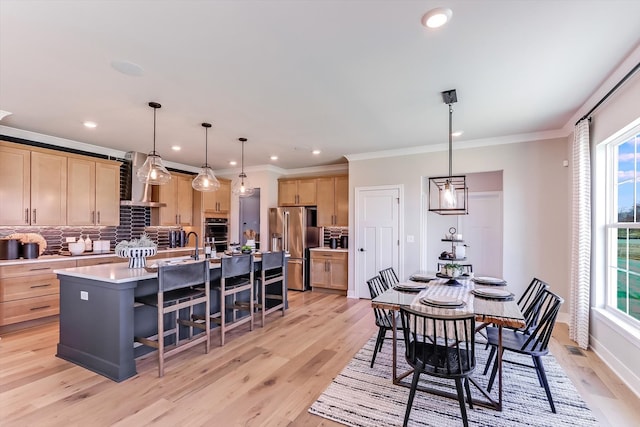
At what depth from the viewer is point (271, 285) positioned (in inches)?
188

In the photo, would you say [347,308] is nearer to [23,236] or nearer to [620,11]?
[620,11]

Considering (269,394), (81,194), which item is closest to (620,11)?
(269,394)

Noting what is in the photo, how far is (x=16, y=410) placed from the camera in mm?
2211

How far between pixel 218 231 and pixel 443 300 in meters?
5.45

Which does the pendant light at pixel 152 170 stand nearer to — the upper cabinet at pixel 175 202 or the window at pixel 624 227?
the upper cabinet at pixel 175 202

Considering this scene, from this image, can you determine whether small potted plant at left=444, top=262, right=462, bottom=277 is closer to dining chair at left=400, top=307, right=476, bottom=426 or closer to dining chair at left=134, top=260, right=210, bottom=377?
dining chair at left=400, top=307, right=476, bottom=426

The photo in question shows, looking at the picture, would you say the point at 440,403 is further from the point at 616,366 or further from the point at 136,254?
the point at 136,254

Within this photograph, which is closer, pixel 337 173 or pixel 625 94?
pixel 625 94

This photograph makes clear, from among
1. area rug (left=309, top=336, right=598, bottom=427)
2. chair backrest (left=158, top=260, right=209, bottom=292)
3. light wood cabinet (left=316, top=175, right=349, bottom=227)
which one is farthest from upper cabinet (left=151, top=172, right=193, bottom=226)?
area rug (left=309, top=336, right=598, bottom=427)

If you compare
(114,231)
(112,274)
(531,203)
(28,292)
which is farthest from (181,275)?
(531,203)

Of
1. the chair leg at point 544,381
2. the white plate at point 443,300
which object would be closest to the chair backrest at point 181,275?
the white plate at point 443,300

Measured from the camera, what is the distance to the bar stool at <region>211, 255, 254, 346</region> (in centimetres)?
344

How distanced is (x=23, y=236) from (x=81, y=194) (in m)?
0.90

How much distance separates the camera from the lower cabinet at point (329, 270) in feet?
19.4
